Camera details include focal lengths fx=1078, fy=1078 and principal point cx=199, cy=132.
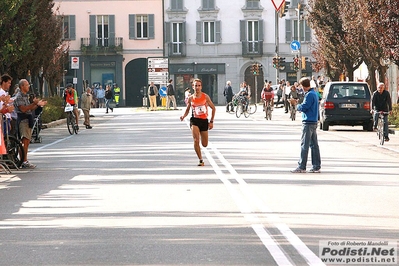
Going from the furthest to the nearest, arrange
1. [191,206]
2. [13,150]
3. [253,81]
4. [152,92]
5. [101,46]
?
1. [253,81]
2. [101,46]
3. [152,92]
4. [13,150]
5. [191,206]

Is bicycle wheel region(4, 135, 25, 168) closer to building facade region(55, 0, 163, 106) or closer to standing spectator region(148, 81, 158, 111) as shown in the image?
standing spectator region(148, 81, 158, 111)

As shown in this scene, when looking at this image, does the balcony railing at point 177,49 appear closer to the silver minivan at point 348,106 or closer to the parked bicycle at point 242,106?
the parked bicycle at point 242,106

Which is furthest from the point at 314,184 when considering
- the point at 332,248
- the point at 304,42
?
the point at 304,42

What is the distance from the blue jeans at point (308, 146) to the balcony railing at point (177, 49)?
62198 mm

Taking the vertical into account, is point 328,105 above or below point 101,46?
below

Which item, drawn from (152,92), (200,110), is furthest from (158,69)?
(200,110)

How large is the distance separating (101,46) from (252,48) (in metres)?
11.3

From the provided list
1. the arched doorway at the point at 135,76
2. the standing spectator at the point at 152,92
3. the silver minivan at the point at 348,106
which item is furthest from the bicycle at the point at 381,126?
the arched doorway at the point at 135,76

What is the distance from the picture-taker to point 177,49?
8175cm

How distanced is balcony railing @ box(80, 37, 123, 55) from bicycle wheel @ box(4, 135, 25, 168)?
60.0 metres

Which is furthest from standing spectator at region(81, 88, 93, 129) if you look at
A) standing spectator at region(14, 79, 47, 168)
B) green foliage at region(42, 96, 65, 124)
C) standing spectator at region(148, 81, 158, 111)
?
standing spectator at region(148, 81, 158, 111)

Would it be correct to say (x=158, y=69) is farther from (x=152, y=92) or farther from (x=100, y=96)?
(x=100, y=96)

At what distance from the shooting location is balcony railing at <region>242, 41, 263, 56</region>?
80.8 m

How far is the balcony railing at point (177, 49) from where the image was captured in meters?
81.5
